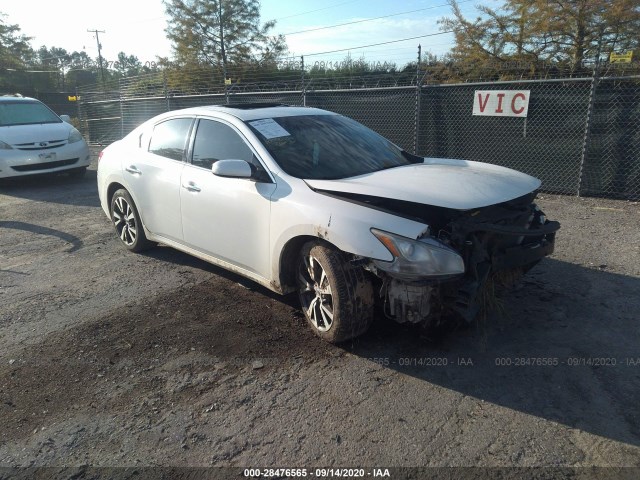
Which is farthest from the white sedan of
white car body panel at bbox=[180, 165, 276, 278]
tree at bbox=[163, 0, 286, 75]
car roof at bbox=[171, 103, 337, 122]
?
tree at bbox=[163, 0, 286, 75]

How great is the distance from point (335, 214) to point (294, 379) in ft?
3.73

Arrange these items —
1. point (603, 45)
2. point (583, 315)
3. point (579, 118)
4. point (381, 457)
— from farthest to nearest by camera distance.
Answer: point (603, 45)
point (579, 118)
point (583, 315)
point (381, 457)

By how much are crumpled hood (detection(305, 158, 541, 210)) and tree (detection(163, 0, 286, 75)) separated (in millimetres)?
29933

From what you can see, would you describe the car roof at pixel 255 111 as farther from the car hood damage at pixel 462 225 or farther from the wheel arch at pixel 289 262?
the wheel arch at pixel 289 262

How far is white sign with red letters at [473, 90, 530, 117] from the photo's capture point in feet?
26.6

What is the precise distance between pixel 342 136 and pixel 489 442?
9.47ft

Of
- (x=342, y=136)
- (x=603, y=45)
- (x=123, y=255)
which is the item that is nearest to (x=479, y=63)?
(x=603, y=45)

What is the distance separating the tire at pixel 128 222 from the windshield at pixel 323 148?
2.10 meters

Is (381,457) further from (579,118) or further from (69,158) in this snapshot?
(69,158)

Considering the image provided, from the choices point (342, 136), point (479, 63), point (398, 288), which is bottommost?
point (398, 288)

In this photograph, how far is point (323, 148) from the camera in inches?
165

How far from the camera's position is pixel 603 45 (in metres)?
12.1

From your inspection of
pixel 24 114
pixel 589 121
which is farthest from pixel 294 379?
pixel 24 114

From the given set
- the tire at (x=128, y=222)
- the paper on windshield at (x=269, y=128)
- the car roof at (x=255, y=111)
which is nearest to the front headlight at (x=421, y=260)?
the paper on windshield at (x=269, y=128)
